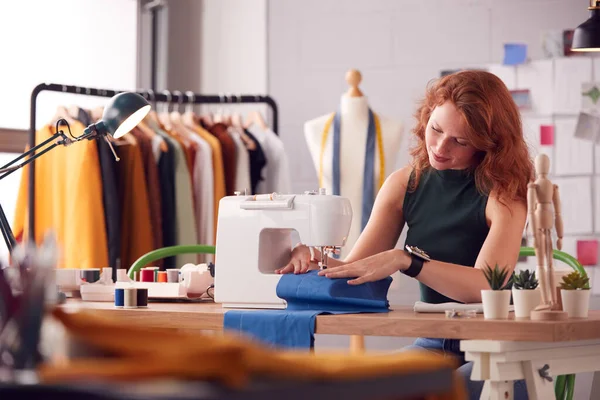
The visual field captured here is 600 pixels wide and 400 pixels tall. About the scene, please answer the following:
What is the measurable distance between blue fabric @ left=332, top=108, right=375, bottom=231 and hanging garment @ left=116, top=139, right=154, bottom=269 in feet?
2.72

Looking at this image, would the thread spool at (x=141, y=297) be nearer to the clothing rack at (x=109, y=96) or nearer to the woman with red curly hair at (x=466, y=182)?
the woman with red curly hair at (x=466, y=182)

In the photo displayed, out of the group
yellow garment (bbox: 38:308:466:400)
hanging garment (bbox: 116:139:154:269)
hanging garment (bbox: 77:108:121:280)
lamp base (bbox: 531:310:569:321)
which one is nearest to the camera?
yellow garment (bbox: 38:308:466:400)

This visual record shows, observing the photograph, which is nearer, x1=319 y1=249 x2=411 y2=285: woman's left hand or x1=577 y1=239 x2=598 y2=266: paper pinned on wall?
x1=319 y1=249 x2=411 y2=285: woman's left hand

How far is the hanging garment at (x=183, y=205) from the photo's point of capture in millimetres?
4258

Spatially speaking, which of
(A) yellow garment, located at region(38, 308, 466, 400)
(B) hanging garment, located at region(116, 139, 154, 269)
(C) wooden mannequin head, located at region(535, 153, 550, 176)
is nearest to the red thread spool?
(C) wooden mannequin head, located at region(535, 153, 550, 176)

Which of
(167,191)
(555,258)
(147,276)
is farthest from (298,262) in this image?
(167,191)

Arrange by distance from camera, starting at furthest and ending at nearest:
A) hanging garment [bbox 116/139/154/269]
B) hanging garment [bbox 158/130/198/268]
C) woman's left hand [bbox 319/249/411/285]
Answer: hanging garment [bbox 158/130/198/268], hanging garment [bbox 116/139/154/269], woman's left hand [bbox 319/249/411/285]

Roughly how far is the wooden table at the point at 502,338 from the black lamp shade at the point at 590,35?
149cm

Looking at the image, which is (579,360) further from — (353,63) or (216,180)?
(353,63)

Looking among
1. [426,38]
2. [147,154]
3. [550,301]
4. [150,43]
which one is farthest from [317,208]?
[150,43]

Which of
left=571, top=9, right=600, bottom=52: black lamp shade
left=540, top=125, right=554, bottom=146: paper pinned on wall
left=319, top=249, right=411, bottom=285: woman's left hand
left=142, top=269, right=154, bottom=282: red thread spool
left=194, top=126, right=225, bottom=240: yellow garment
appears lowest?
left=142, top=269, right=154, bottom=282: red thread spool

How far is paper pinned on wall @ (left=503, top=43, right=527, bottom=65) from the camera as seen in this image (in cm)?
443

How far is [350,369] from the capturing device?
3.22 feet

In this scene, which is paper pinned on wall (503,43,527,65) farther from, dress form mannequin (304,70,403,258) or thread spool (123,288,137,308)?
thread spool (123,288,137,308)
